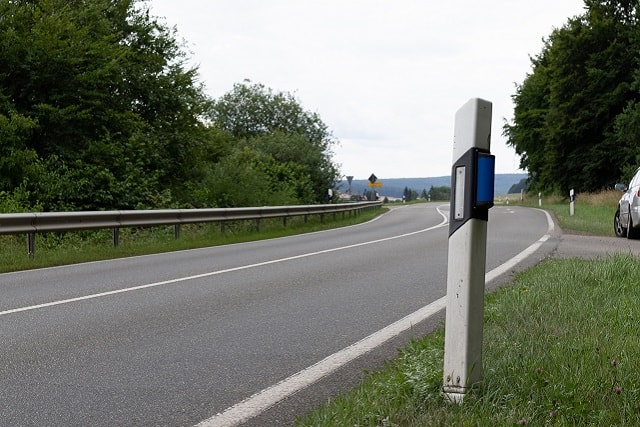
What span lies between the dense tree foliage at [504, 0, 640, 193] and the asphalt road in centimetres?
4231

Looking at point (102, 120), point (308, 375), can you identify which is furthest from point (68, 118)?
point (308, 375)

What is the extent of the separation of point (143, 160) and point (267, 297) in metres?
19.1

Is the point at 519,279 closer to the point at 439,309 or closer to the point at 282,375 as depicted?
the point at 439,309

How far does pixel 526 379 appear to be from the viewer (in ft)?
12.6

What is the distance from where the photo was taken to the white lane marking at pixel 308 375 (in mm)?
3867

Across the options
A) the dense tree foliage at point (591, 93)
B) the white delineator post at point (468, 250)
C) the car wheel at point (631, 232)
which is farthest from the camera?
the dense tree foliage at point (591, 93)

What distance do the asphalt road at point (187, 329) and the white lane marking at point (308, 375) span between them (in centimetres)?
7

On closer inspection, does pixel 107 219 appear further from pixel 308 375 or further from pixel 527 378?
pixel 527 378

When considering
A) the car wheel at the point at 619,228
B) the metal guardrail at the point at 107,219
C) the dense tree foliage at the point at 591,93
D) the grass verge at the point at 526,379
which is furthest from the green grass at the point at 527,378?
the dense tree foliage at the point at 591,93

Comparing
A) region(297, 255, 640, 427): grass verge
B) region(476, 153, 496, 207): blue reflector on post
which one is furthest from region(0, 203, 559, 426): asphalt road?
region(476, 153, 496, 207): blue reflector on post

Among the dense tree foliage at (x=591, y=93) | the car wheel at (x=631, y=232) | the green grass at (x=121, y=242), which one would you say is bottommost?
the green grass at (x=121, y=242)

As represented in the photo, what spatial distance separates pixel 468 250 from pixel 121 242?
554 inches

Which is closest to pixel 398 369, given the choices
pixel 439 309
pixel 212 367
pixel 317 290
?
pixel 212 367

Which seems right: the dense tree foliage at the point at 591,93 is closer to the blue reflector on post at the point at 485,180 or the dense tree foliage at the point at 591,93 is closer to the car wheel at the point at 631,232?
the car wheel at the point at 631,232
